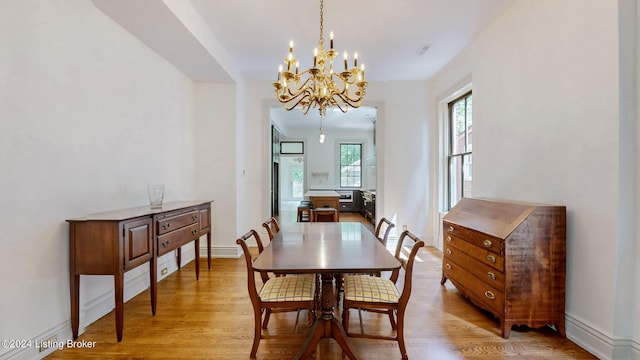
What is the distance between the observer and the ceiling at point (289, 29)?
283cm

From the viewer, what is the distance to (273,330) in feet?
7.79

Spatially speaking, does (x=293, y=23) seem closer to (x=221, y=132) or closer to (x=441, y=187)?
(x=221, y=132)

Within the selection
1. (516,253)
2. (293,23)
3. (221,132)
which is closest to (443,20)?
(293,23)

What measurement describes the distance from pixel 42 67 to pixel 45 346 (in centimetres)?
186

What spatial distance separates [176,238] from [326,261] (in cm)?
187

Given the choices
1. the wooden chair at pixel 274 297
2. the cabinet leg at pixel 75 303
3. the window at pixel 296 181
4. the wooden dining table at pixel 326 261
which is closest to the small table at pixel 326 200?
the wooden dining table at pixel 326 261

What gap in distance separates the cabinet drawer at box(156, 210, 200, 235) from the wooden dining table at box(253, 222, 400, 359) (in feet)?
3.60

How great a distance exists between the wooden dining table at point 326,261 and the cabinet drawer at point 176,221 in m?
1.10

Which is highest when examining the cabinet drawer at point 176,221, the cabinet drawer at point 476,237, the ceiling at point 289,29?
the ceiling at point 289,29

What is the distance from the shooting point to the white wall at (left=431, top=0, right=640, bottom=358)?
1915 millimetres

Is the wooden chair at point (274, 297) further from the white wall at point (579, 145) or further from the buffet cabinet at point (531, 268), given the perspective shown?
the white wall at point (579, 145)

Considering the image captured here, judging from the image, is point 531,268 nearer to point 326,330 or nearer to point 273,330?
point 326,330

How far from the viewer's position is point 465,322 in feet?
8.21

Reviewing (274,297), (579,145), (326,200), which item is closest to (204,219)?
(274,297)
